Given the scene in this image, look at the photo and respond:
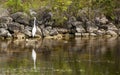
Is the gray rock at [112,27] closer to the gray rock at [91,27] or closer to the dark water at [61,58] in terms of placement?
the gray rock at [91,27]

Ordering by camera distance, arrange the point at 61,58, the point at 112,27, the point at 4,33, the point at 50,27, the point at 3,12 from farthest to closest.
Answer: the point at 3,12 → the point at 112,27 → the point at 50,27 → the point at 4,33 → the point at 61,58

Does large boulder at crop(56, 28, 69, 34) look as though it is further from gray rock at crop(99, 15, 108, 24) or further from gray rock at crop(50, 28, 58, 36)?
gray rock at crop(99, 15, 108, 24)

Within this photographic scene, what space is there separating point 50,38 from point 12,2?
32.4 feet

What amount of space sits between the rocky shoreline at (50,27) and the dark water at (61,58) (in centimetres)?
594

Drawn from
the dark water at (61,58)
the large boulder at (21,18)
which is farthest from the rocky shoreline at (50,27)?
the dark water at (61,58)

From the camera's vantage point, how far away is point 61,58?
1294 inches

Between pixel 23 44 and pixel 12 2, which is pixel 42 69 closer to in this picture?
pixel 23 44

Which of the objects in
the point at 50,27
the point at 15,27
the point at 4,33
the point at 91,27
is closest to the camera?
the point at 4,33

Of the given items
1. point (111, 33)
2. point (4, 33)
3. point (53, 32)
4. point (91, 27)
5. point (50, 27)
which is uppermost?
point (50, 27)

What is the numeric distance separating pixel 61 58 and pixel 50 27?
2178 centimetres

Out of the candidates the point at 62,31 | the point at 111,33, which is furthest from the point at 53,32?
the point at 111,33

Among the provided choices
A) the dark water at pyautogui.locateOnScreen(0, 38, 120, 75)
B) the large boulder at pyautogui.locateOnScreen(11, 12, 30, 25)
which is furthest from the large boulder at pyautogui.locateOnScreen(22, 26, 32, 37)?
the dark water at pyautogui.locateOnScreen(0, 38, 120, 75)

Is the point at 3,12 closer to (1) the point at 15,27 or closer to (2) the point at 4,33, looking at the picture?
(1) the point at 15,27

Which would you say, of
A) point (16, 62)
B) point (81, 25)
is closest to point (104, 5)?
point (81, 25)
